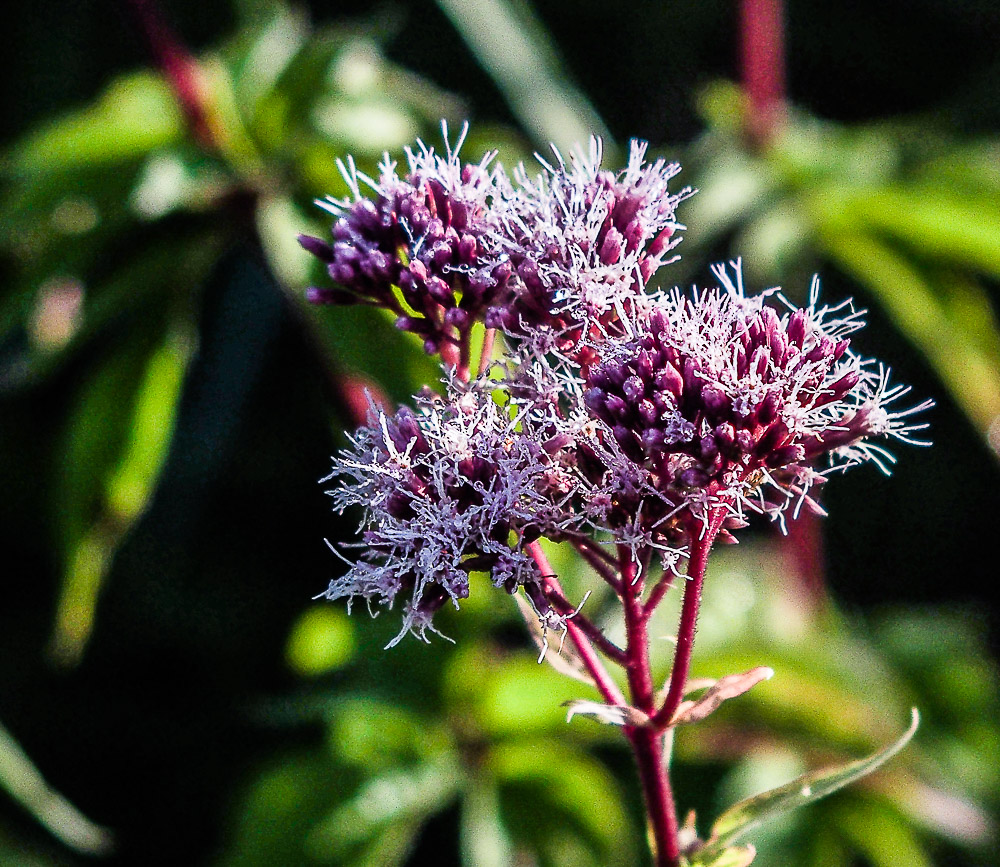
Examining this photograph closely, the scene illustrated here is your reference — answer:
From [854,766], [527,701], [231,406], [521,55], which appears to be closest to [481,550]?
[854,766]

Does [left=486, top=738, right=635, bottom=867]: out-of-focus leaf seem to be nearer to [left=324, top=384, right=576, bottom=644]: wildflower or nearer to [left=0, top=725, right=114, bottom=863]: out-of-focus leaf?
[left=0, top=725, right=114, bottom=863]: out-of-focus leaf

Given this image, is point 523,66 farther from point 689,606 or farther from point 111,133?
point 689,606

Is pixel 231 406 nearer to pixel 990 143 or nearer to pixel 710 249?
pixel 710 249

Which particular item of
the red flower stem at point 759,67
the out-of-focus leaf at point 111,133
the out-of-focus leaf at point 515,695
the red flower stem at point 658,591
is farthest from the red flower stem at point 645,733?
the red flower stem at point 759,67

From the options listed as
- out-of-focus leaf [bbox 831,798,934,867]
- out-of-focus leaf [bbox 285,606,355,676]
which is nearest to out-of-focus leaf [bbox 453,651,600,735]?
out-of-focus leaf [bbox 285,606,355,676]

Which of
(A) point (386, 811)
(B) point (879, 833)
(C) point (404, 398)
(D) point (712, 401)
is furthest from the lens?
(B) point (879, 833)

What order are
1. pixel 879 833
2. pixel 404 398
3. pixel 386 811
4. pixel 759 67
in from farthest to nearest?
pixel 759 67, pixel 879 833, pixel 386 811, pixel 404 398

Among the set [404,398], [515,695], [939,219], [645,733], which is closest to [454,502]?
[645,733]
